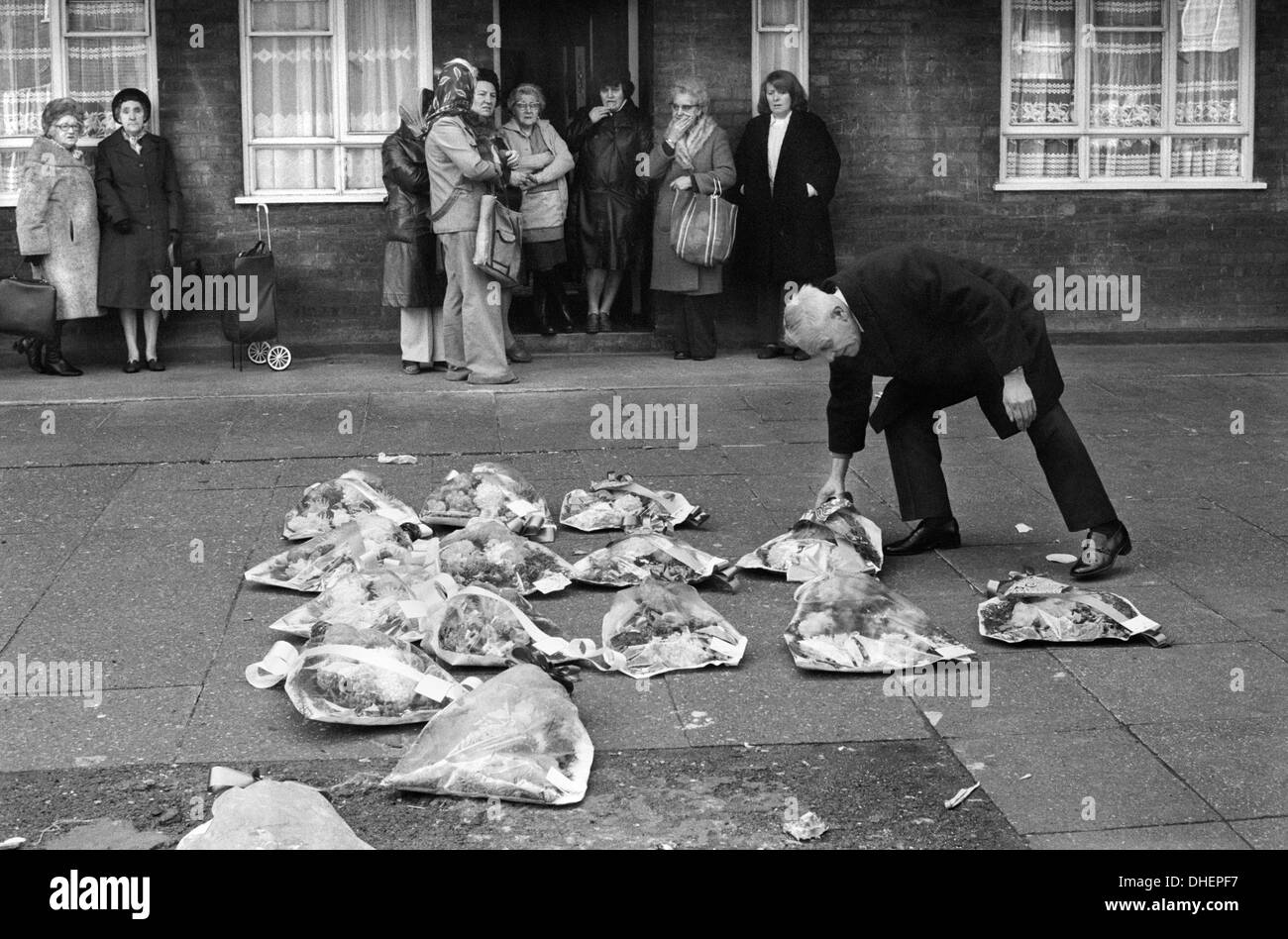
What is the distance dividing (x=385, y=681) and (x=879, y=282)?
268cm

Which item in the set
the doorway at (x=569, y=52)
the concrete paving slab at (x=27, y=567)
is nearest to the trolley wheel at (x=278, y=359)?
the doorway at (x=569, y=52)

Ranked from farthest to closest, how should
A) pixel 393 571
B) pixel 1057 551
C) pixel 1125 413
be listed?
pixel 1125 413 < pixel 1057 551 < pixel 393 571

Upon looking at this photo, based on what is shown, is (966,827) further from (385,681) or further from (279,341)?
(279,341)

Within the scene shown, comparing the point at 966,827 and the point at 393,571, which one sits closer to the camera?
the point at 966,827

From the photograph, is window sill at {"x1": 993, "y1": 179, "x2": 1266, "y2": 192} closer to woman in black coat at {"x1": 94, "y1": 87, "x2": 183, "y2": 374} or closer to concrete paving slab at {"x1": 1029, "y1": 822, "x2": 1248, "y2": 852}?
woman in black coat at {"x1": 94, "y1": 87, "x2": 183, "y2": 374}

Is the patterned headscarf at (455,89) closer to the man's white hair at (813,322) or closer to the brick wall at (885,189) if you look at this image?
the brick wall at (885,189)

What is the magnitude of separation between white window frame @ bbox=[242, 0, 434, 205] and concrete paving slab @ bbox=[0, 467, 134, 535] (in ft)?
14.0

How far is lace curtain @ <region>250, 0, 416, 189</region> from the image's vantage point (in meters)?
13.2

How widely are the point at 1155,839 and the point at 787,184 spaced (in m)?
8.75

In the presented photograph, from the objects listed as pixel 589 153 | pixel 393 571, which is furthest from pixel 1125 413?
pixel 393 571

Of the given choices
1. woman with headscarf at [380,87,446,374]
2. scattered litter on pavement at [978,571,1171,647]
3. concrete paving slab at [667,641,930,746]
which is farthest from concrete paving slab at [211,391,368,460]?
scattered litter on pavement at [978,571,1171,647]

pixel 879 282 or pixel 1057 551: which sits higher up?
pixel 879 282

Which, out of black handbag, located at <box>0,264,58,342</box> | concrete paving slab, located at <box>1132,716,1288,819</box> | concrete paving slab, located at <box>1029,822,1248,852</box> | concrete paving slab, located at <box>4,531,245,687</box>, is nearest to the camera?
concrete paving slab, located at <box>1029,822,1248,852</box>

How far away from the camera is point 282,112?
13.3 metres
